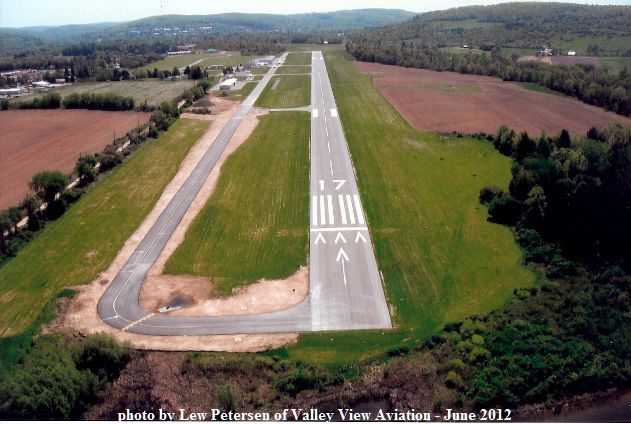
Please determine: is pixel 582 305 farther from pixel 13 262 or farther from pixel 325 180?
pixel 13 262

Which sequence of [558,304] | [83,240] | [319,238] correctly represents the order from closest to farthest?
[558,304] → [319,238] → [83,240]

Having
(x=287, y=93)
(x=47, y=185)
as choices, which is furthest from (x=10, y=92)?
(x=47, y=185)

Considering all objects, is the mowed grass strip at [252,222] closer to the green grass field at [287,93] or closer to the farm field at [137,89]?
the green grass field at [287,93]

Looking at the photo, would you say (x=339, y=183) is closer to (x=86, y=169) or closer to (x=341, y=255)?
(x=341, y=255)

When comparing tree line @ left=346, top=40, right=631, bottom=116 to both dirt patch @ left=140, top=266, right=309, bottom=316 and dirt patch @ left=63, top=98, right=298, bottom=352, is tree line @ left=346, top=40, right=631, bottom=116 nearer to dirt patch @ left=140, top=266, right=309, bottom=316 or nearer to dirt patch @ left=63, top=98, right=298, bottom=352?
dirt patch @ left=140, top=266, right=309, bottom=316

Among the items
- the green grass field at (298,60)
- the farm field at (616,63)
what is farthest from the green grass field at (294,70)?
the farm field at (616,63)

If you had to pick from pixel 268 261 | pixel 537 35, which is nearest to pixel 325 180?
pixel 268 261
